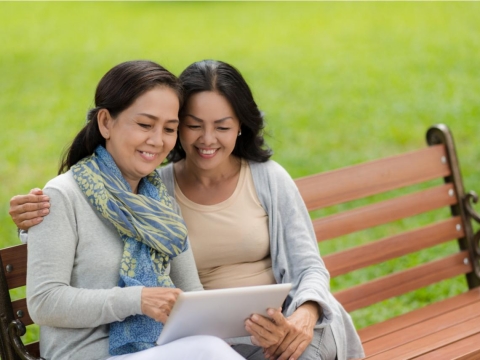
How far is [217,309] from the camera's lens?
8.38 ft

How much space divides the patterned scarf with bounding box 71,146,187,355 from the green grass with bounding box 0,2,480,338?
9.96 feet

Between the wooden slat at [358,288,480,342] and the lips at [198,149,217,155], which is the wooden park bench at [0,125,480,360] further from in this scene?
the lips at [198,149,217,155]

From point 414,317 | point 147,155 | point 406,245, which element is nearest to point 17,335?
point 147,155

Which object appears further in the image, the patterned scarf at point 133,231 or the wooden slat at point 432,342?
the wooden slat at point 432,342

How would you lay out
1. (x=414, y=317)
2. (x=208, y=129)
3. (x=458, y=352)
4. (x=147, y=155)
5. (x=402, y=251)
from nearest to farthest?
(x=147, y=155), (x=208, y=129), (x=458, y=352), (x=414, y=317), (x=402, y=251)

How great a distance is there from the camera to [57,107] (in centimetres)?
837

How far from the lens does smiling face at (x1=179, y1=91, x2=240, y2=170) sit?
3020 mm

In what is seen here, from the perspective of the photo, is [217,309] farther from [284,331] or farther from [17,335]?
[17,335]

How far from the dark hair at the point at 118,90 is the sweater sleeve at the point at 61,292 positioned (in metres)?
0.33

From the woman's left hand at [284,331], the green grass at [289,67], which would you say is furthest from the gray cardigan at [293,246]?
the green grass at [289,67]

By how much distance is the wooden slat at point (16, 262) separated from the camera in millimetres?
2969

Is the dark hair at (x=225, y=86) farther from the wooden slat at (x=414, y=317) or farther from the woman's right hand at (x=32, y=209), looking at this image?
the wooden slat at (x=414, y=317)

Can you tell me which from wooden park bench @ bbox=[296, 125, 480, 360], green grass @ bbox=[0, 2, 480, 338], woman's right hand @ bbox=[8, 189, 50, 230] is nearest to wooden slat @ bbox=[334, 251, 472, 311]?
wooden park bench @ bbox=[296, 125, 480, 360]

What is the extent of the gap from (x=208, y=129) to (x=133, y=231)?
1.83ft
